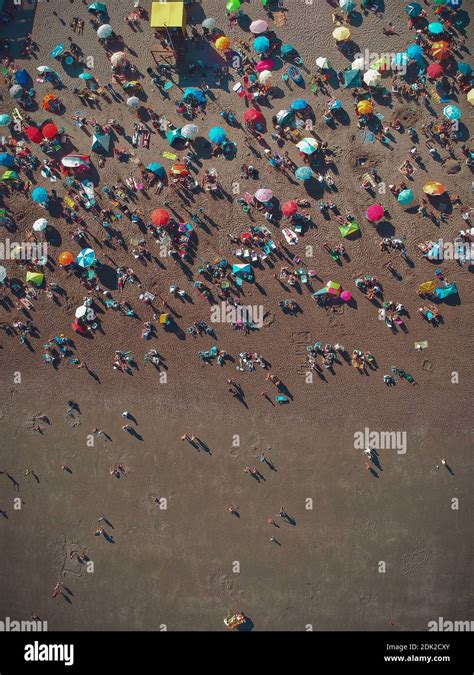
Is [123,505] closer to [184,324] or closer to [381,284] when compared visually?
[184,324]

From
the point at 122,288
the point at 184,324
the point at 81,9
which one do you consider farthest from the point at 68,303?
the point at 81,9

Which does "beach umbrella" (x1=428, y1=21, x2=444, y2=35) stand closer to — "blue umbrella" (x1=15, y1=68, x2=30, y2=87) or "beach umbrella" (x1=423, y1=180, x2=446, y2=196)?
"beach umbrella" (x1=423, y1=180, x2=446, y2=196)

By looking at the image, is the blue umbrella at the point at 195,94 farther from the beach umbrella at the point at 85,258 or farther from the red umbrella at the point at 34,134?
the beach umbrella at the point at 85,258

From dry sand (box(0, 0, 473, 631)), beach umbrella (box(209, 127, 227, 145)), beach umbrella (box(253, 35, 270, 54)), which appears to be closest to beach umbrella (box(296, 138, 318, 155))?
dry sand (box(0, 0, 473, 631))

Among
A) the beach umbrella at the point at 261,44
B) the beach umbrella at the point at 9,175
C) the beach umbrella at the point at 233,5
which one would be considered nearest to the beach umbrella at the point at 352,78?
the beach umbrella at the point at 261,44

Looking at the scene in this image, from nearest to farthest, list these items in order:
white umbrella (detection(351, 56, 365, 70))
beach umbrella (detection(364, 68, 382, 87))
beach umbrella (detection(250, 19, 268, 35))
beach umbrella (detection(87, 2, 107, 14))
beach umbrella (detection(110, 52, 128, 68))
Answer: beach umbrella (detection(364, 68, 382, 87)) → white umbrella (detection(351, 56, 365, 70)) → beach umbrella (detection(250, 19, 268, 35)) → beach umbrella (detection(110, 52, 128, 68)) → beach umbrella (detection(87, 2, 107, 14))

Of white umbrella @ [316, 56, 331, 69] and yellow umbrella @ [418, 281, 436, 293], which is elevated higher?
white umbrella @ [316, 56, 331, 69]

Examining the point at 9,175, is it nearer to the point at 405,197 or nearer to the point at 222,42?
the point at 222,42
